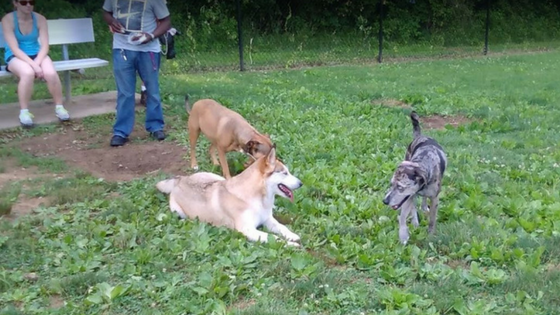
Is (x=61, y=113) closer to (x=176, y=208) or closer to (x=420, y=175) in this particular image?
(x=176, y=208)

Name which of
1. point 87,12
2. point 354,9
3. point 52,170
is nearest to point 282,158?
point 52,170

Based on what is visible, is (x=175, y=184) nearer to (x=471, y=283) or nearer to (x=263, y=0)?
(x=471, y=283)

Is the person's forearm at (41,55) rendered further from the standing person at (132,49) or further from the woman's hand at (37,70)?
the standing person at (132,49)

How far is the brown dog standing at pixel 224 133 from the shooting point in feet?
17.4

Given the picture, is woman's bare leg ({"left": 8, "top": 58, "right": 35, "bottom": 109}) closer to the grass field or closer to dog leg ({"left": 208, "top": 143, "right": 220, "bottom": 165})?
the grass field

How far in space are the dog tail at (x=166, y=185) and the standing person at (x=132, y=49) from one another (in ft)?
6.01

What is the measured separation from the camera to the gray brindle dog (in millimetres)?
4066

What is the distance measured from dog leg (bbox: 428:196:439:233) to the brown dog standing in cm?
150

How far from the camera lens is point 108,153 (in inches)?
262

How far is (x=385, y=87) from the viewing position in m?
10.5

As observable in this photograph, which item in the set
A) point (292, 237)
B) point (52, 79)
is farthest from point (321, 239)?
point (52, 79)

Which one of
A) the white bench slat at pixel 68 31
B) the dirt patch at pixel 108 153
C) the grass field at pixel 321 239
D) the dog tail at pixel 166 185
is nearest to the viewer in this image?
the grass field at pixel 321 239

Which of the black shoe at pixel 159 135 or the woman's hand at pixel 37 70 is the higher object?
the woman's hand at pixel 37 70

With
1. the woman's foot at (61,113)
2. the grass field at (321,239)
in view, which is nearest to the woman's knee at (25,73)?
the woman's foot at (61,113)
